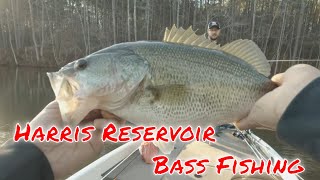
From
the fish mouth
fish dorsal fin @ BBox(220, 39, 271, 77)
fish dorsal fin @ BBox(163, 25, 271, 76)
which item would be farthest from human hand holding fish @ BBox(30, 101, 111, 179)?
fish dorsal fin @ BBox(220, 39, 271, 77)

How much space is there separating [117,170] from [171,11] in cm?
2728

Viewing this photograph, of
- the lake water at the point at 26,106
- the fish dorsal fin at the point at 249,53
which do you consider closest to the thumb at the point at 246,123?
the fish dorsal fin at the point at 249,53

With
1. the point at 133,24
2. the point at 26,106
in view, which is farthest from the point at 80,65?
the point at 133,24

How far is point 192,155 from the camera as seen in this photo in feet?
15.7

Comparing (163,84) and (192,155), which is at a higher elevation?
(163,84)

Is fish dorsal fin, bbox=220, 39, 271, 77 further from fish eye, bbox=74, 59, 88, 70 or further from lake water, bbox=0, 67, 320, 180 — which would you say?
lake water, bbox=0, 67, 320, 180

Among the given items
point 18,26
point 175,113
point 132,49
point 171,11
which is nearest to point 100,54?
point 132,49

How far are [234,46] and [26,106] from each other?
11.5m

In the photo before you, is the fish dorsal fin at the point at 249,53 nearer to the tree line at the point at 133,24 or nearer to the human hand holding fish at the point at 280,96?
the human hand holding fish at the point at 280,96

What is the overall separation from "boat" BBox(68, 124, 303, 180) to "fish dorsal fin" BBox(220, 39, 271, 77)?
2.16 meters

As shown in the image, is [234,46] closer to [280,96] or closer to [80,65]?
[280,96]

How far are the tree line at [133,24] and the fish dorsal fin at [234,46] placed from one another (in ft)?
77.2

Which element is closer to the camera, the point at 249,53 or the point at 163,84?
the point at 163,84

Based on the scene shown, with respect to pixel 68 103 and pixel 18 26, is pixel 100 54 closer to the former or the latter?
pixel 68 103
